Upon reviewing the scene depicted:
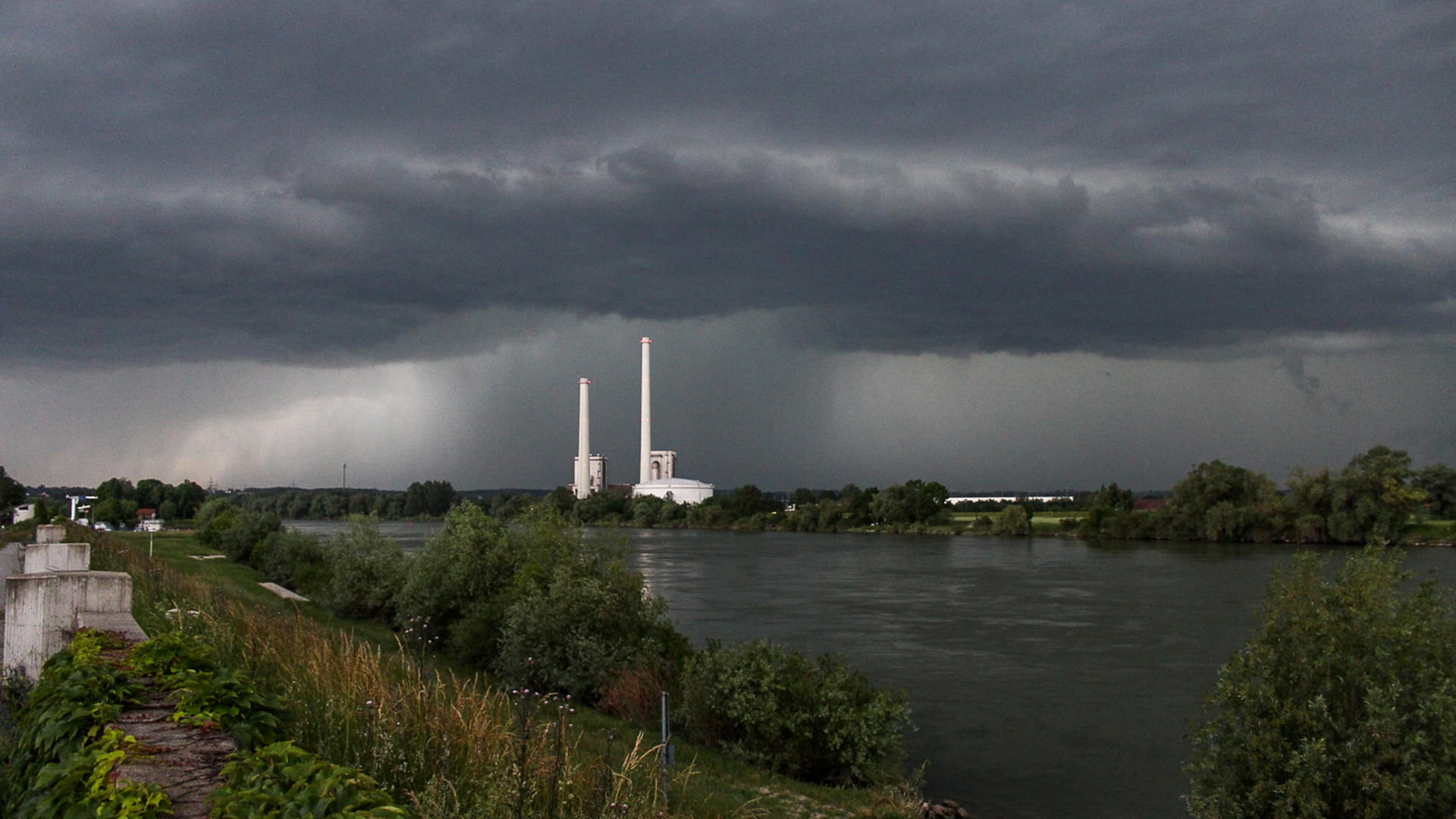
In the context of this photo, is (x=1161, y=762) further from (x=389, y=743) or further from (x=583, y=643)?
(x=389, y=743)

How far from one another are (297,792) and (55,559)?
47.0 feet

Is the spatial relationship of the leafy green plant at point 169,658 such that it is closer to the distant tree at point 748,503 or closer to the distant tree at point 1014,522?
the distant tree at point 1014,522

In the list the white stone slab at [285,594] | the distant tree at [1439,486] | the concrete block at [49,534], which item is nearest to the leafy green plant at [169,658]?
the concrete block at [49,534]

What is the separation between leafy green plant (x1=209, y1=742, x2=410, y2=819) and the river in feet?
48.5

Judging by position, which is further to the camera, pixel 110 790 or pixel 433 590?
pixel 433 590

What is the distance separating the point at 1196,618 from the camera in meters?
43.2

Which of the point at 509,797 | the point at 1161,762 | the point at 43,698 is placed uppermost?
the point at 43,698

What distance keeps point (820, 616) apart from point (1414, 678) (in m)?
32.6

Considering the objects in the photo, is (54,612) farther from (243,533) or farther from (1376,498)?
(1376,498)

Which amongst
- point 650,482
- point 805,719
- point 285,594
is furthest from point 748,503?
point 805,719

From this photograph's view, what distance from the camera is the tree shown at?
40.0ft

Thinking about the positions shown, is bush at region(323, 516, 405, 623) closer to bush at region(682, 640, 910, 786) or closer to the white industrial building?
bush at region(682, 640, 910, 786)

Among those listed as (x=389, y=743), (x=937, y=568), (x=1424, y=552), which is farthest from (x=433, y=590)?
(x=1424, y=552)

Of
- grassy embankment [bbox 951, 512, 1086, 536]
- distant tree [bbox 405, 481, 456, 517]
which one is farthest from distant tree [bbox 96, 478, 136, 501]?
grassy embankment [bbox 951, 512, 1086, 536]
